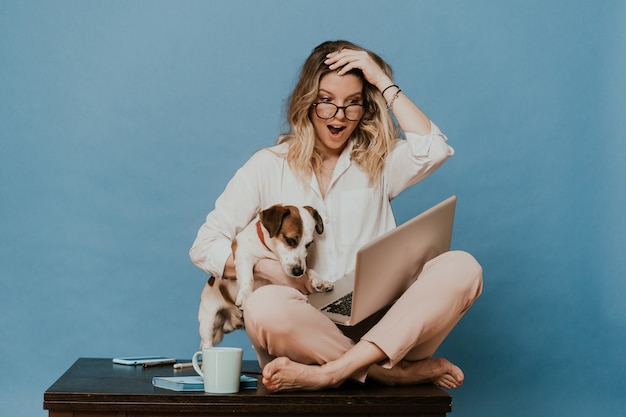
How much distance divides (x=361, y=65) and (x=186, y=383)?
1.04 metres

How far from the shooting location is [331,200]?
257 centimetres

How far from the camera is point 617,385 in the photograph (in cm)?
368

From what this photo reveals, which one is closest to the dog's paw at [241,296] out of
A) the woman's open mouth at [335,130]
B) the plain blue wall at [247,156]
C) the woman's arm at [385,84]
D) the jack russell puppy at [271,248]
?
the jack russell puppy at [271,248]

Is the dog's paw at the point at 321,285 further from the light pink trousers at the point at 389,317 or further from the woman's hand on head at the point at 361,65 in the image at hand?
the woman's hand on head at the point at 361,65

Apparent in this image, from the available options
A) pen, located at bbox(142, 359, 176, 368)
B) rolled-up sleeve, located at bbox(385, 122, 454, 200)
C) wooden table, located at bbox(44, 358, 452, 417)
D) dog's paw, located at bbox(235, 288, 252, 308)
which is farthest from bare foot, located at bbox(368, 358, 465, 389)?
pen, located at bbox(142, 359, 176, 368)

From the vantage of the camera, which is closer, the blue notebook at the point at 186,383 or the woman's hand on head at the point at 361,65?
the blue notebook at the point at 186,383

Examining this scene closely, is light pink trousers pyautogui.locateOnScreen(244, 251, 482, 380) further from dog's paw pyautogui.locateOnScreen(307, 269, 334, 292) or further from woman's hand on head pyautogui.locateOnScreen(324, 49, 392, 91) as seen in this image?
woman's hand on head pyautogui.locateOnScreen(324, 49, 392, 91)

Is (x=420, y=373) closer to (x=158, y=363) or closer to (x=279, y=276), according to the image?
(x=279, y=276)

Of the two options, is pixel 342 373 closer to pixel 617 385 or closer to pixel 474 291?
pixel 474 291

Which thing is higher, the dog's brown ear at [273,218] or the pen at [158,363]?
the dog's brown ear at [273,218]

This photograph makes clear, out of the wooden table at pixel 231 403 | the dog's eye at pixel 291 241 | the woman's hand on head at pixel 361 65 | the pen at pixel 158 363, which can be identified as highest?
the woman's hand on head at pixel 361 65

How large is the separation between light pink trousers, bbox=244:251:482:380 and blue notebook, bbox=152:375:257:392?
0.36 ft

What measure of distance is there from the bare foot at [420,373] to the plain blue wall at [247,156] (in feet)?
4.08

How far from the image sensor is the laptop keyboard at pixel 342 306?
2.29m
